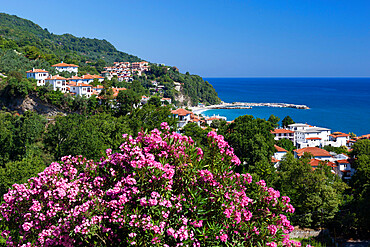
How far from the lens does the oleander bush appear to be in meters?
4.12

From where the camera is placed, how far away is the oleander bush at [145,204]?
4.12m

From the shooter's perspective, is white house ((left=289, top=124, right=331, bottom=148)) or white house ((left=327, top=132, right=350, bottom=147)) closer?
white house ((left=289, top=124, right=331, bottom=148))

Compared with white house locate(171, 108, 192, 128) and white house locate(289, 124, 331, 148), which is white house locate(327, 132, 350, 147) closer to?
white house locate(289, 124, 331, 148)

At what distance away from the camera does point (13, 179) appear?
1541cm

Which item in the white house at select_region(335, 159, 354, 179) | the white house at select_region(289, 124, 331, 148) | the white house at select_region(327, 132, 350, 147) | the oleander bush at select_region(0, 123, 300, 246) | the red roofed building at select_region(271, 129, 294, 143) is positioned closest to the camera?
the oleander bush at select_region(0, 123, 300, 246)

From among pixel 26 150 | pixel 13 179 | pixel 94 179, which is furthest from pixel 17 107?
pixel 94 179

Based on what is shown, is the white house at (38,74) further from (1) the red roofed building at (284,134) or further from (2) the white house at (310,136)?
(2) the white house at (310,136)

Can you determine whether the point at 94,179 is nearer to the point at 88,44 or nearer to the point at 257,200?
the point at 257,200

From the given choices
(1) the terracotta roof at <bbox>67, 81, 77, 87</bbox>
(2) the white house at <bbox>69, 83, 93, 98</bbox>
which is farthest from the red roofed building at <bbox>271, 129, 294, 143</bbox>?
(1) the terracotta roof at <bbox>67, 81, 77, 87</bbox>

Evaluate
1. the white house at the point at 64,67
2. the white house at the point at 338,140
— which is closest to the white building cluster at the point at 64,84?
the white house at the point at 64,67

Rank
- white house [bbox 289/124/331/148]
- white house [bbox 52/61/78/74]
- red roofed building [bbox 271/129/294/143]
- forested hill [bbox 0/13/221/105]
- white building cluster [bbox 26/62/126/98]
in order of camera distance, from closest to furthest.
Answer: white house [bbox 289/124/331/148] < red roofed building [bbox 271/129/294/143] < white building cluster [bbox 26/62/126/98] < forested hill [bbox 0/13/221/105] < white house [bbox 52/61/78/74]

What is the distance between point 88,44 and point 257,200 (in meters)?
166

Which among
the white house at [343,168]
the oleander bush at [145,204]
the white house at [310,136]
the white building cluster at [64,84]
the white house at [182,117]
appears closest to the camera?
the oleander bush at [145,204]

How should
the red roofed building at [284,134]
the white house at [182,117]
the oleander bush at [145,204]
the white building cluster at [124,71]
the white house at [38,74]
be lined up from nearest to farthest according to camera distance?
the oleander bush at [145,204] < the white house at [182,117] < the red roofed building at [284,134] < the white house at [38,74] < the white building cluster at [124,71]
